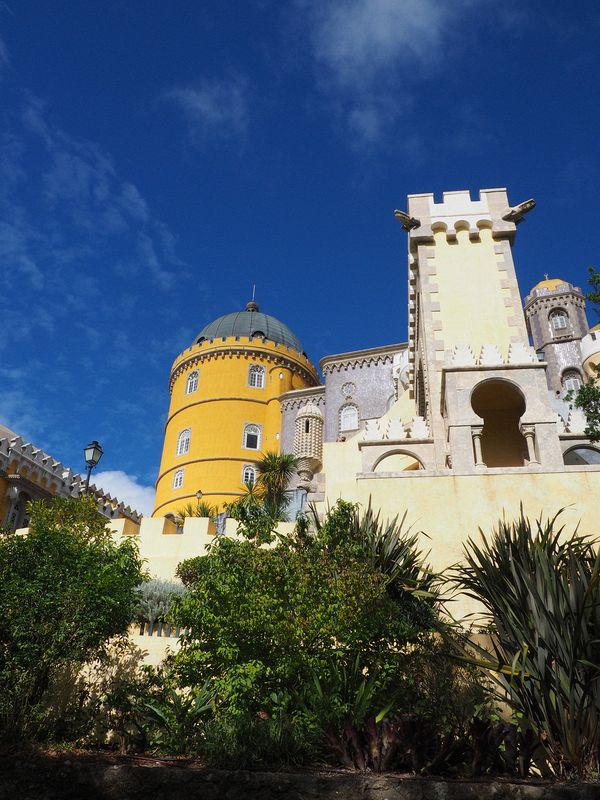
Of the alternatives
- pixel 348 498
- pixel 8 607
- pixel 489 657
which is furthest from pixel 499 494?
pixel 8 607

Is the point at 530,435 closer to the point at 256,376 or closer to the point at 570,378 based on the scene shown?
the point at 256,376

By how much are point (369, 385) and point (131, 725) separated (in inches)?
1141

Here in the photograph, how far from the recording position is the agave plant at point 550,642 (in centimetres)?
641

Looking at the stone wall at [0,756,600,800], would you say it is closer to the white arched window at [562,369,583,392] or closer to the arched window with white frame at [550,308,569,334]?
the white arched window at [562,369,583,392]

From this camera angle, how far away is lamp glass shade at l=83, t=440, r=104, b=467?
1440 cm

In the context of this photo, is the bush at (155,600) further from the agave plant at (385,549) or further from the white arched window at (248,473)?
the white arched window at (248,473)

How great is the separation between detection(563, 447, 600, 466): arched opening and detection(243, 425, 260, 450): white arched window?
2319 cm

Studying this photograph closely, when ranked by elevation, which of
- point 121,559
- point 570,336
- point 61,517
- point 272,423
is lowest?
point 121,559

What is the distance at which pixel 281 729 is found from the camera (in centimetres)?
646

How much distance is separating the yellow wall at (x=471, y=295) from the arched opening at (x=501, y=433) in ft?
5.54

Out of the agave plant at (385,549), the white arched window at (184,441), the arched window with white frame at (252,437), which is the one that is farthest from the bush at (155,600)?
the white arched window at (184,441)

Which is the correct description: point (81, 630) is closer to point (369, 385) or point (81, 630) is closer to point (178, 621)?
point (178, 621)

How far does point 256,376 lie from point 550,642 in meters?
34.7

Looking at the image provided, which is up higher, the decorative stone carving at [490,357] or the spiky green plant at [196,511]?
the spiky green plant at [196,511]
